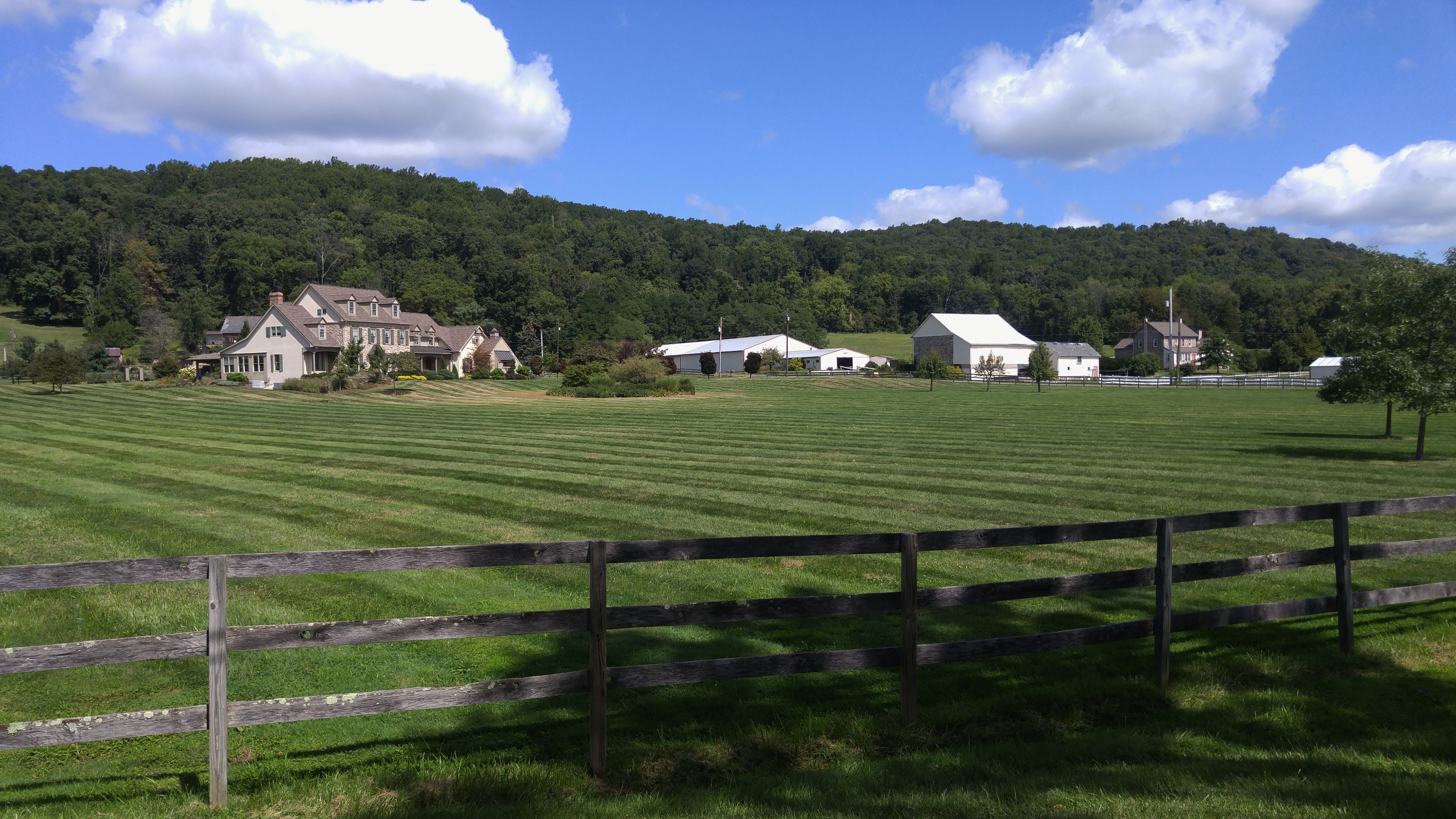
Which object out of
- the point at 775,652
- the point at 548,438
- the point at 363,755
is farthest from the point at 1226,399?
the point at 363,755

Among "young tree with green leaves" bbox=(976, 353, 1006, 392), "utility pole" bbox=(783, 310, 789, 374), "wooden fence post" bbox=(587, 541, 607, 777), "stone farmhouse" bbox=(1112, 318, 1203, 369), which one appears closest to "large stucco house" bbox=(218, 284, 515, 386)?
"utility pole" bbox=(783, 310, 789, 374)

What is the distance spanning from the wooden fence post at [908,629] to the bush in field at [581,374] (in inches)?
2248

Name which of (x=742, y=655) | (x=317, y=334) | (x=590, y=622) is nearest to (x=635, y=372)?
(x=317, y=334)

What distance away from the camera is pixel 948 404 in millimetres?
48969

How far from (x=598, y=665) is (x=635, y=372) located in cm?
5714

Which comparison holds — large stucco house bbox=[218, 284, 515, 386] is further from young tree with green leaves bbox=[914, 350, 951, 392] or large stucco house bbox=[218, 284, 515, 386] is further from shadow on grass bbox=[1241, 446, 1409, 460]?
shadow on grass bbox=[1241, 446, 1409, 460]

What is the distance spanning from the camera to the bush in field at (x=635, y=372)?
61719mm

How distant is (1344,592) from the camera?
24.6ft

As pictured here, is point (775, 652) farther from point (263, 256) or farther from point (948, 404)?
point (263, 256)

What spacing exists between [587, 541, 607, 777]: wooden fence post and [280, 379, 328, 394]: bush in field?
57.3 m

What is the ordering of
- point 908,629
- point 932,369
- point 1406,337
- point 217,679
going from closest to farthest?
point 217,679, point 908,629, point 1406,337, point 932,369

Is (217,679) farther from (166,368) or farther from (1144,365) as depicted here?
(1144,365)

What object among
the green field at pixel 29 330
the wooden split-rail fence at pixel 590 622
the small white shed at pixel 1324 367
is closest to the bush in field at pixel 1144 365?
the small white shed at pixel 1324 367

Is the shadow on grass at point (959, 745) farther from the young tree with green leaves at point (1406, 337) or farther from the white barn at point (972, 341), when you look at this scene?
the white barn at point (972, 341)
